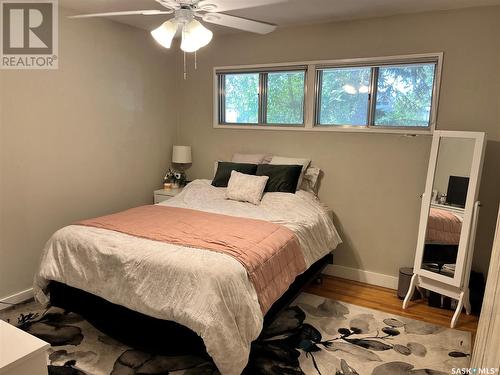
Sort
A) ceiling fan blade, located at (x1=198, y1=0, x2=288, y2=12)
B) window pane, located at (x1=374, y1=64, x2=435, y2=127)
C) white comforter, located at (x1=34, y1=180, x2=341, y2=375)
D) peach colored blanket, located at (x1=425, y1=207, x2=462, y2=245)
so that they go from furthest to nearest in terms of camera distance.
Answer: window pane, located at (x1=374, y1=64, x2=435, y2=127) → peach colored blanket, located at (x1=425, y1=207, x2=462, y2=245) → ceiling fan blade, located at (x1=198, y1=0, x2=288, y2=12) → white comforter, located at (x1=34, y1=180, x2=341, y2=375)

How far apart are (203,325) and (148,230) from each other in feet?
3.03

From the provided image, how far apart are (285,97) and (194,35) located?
1892 mm

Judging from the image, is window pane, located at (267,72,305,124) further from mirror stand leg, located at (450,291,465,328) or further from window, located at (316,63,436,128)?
mirror stand leg, located at (450,291,465,328)

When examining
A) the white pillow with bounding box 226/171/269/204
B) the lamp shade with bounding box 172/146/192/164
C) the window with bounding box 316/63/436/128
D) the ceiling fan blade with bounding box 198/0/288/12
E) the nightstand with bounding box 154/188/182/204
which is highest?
the ceiling fan blade with bounding box 198/0/288/12

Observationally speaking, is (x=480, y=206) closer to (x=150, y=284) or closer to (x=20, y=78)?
(x=150, y=284)

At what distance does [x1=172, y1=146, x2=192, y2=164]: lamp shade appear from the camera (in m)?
4.30

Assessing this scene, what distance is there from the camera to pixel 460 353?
95.6 inches

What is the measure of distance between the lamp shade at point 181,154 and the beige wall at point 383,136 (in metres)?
0.36

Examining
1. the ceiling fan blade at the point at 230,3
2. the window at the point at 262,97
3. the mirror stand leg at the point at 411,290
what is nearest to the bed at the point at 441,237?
the mirror stand leg at the point at 411,290

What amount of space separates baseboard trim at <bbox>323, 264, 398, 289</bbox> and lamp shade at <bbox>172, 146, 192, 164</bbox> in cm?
207

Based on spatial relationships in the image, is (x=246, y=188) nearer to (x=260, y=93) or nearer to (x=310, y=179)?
(x=310, y=179)

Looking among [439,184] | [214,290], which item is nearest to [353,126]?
[439,184]

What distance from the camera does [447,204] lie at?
2924 mm

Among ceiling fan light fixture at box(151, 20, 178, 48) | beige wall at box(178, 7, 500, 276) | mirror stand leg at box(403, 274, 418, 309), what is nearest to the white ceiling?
beige wall at box(178, 7, 500, 276)
